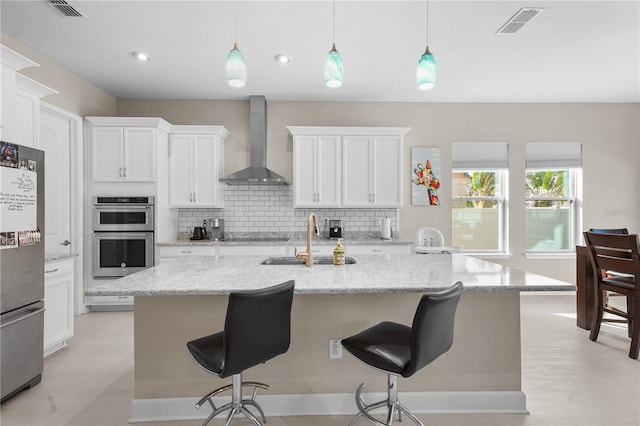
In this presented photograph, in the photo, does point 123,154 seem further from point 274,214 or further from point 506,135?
point 506,135

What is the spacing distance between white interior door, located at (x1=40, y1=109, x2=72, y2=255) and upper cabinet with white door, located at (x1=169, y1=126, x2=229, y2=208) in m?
1.14

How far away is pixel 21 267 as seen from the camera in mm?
2381

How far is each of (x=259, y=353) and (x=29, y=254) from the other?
1.96 metres

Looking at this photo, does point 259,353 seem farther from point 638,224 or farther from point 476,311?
point 638,224

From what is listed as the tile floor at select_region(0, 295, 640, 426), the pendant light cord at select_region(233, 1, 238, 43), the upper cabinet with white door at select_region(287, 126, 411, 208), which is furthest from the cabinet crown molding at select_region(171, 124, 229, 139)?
the tile floor at select_region(0, 295, 640, 426)

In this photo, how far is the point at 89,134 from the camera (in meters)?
4.31

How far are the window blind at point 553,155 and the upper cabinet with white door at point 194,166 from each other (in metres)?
4.53

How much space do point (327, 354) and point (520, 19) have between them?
312cm

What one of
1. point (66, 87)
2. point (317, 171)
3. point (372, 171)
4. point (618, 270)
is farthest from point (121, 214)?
point (618, 270)

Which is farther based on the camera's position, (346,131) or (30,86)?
(346,131)

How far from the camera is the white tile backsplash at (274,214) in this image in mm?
5043

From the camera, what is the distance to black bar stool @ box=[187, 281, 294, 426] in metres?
1.54

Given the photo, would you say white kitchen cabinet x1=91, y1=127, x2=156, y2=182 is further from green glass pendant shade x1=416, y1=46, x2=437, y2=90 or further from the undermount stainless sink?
green glass pendant shade x1=416, y1=46, x2=437, y2=90

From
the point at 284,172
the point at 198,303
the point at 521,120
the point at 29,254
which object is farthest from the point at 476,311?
the point at 521,120
